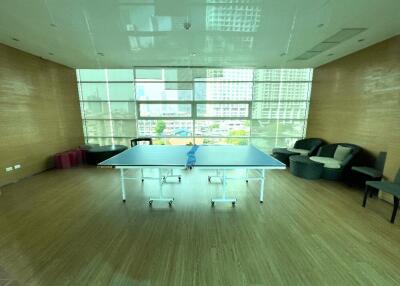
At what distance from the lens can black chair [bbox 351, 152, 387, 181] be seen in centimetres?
383

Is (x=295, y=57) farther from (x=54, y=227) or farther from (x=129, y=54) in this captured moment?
(x=54, y=227)

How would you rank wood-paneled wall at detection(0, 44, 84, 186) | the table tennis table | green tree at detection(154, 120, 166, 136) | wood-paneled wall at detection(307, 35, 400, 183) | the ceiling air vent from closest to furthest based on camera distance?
1. the table tennis table
2. the ceiling air vent
3. wood-paneled wall at detection(307, 35, 400, 183)
4. wood-paneled wall at detection(0, 44, 84, 186)
5. green tree at detection(154, 120, 166, 136)

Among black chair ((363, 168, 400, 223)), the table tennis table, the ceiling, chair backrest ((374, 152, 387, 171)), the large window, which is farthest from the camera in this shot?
the large window

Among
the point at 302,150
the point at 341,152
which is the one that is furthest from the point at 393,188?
the point at 302,150

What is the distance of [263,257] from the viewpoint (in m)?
2.26

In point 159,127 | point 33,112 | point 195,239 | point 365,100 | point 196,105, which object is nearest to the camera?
point 195,239

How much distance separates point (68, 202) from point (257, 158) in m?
3.60

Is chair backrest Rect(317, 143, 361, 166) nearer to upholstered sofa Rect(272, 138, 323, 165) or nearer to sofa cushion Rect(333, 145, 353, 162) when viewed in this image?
sofa cushion Rect(333, 145, 353, 162)

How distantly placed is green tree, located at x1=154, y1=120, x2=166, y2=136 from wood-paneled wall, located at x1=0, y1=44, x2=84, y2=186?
2.78 meters

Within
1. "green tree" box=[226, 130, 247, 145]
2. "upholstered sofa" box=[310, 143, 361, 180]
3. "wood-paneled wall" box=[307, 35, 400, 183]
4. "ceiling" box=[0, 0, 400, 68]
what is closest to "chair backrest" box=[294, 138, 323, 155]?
"wood-paneled wall" box=[307, 35, 400, 183]

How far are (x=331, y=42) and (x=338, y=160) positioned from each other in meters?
2.85

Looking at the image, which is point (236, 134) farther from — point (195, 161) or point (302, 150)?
point (195, 161)

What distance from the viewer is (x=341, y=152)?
4934 millimetres

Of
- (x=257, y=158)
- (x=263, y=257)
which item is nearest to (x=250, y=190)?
(x=257, y=158)
